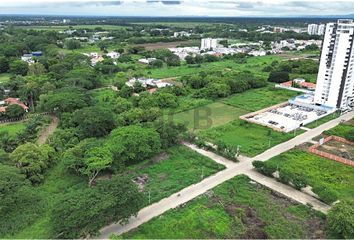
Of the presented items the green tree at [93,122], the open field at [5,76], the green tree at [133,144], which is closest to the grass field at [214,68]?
the open field at [5,76]

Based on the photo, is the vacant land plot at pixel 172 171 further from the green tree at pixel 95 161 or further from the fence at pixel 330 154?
the fence at pixel 330 154

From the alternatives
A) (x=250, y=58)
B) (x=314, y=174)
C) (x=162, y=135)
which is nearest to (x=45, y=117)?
(x=162, y=135)

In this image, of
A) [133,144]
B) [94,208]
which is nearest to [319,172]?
[133,144]

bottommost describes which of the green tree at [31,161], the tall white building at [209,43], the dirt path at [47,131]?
the dirt path at [47,131]

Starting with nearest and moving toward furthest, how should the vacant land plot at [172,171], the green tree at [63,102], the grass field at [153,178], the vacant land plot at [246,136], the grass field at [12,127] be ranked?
the grass field at [153,178] → the vacant land plot at [172,171] → the vacant land plot at [246,136] → the grass field at [12,127] → the green tree at [63,102]

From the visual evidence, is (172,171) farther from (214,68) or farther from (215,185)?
(214,68)

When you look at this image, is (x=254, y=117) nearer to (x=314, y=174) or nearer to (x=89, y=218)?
(x=314, y=174)
